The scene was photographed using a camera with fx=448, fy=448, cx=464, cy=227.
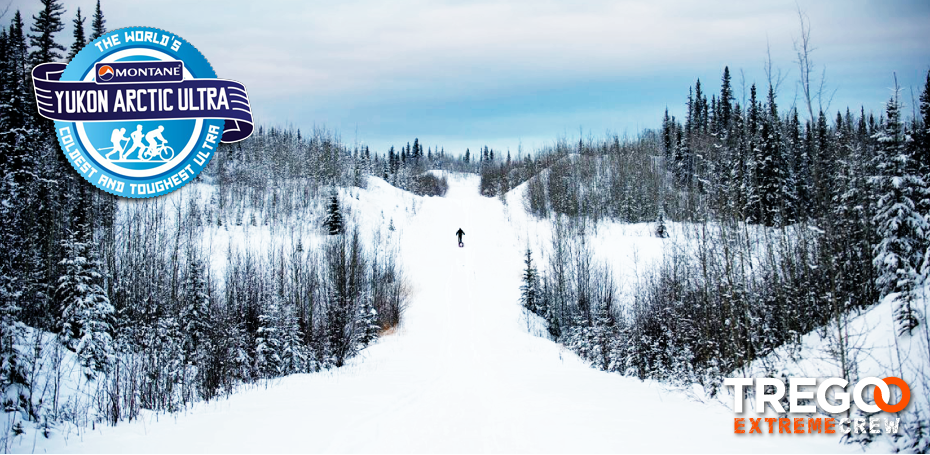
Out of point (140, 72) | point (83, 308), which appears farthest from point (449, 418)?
point (83, 308)

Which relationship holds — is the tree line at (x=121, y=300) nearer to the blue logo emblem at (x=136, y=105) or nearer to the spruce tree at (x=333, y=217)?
the blue logo emblem at (x=136, y=105)

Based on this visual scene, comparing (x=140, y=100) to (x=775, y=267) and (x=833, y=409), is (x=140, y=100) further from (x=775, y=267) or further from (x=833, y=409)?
(x=775, y=267)

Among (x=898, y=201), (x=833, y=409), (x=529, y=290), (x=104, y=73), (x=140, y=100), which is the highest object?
(x=104, y=73)

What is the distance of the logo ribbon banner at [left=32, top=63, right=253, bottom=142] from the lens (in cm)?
819

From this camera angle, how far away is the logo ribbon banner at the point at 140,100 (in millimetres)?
8188

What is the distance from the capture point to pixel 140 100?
27.7 ft

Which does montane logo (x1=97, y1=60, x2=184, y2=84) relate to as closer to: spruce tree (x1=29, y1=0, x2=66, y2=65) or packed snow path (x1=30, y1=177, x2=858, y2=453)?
packed snow path (x1=30, y1=177, x2=858, y2=453)

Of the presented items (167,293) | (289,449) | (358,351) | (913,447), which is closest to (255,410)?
(289,449)

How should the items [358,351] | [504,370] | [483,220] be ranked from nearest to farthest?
[504,370] → [358,351] → [483,220]

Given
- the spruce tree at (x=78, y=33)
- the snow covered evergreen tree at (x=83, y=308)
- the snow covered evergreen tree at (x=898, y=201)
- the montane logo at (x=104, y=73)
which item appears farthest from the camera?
the spruce tree at (x=78, y=33)

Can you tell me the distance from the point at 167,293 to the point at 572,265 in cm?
2430

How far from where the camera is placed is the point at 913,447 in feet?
17.2

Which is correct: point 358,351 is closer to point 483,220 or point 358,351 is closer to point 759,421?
point 759,421

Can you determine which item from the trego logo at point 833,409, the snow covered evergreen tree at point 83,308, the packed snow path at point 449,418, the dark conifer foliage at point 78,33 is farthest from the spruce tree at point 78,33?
the trego logo at point 833,409
